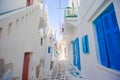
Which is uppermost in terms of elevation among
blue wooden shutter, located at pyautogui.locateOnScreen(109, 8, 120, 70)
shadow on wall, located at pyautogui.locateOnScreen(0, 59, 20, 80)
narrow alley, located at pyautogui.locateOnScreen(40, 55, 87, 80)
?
blue wooden shutter, located at pyautogui.locateOnScreen(109, 8, 120, 70)

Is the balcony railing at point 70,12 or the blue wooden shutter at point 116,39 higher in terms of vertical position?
the balcony railing at point 70,12

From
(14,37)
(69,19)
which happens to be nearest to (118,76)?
(14,37)

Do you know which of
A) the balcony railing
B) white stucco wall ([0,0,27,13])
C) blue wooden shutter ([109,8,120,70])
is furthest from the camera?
the balcony railing

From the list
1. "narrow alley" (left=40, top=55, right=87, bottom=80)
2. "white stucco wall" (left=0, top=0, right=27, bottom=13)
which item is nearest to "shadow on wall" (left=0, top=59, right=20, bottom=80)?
"white stucco wall" (left=0, top=0, right=27, bottom=13)

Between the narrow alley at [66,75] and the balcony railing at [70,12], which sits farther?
the balcony railing at [70,12]

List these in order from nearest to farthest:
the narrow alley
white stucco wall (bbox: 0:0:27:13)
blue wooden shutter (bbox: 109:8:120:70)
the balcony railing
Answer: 1. blue wooden shutter (bbox: 109:8:120:70)
2. white stucco wall (bbox: 0:0:27:13)
3. the narrow alley
4. the balcony railing

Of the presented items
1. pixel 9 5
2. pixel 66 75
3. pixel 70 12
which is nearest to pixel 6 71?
pixel 9 5

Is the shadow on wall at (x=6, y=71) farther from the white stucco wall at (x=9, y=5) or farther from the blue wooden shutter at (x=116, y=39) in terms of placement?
the blue wooden shutter at (x=116, y=39)

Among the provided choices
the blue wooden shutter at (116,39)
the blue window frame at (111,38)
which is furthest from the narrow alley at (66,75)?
the blue wooden shutter at (116,39)

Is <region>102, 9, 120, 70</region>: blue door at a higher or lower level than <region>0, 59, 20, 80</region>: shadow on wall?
higher

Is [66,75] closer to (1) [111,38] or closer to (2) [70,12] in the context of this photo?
(2) [70,12]

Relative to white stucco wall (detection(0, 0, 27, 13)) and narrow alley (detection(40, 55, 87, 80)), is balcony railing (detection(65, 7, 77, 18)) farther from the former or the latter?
narrow alley (detection(40, 55, 87, 80))

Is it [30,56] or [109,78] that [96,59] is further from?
[30,56]

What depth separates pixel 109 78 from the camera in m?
2.21
